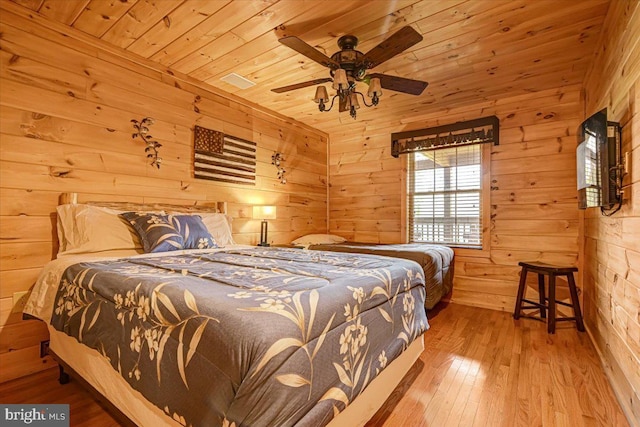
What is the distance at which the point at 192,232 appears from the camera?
8.02 feet

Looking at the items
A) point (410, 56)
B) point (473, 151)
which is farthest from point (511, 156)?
point (410, 56)

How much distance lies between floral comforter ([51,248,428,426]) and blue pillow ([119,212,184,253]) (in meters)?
0.45

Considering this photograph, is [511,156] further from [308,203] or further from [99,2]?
[99,2]

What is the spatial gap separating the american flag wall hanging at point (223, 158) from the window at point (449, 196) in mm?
2169

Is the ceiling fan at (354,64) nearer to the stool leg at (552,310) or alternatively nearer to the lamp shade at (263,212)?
the lamp shade at (263,212)

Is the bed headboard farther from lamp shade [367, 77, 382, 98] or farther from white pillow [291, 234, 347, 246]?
lamp shade [367, 77, 382, 98]

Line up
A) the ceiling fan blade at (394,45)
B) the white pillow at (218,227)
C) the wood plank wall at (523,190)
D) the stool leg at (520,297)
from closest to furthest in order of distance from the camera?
the ceiling fan blade at (394,45), the white pillow at (218,227), the stool leg at (520,297), the wood plank wall at (523,190)

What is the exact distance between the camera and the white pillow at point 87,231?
2.06m

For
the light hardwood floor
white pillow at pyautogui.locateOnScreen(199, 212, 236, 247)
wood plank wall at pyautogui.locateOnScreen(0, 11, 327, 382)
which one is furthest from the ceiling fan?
the light hardwood floor

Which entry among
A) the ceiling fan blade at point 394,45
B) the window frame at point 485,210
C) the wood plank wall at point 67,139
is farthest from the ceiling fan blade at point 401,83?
the wood plank wall at point 67,139

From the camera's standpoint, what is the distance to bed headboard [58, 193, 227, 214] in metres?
2.18

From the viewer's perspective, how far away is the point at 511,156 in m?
3.43

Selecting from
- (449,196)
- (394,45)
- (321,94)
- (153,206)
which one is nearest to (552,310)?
(449,196)

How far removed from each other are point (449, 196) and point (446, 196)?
1.5 inches
